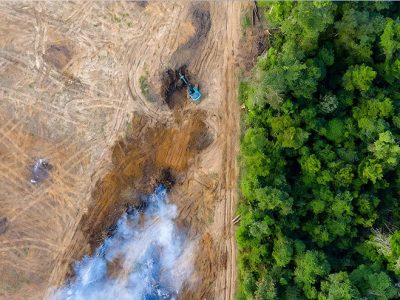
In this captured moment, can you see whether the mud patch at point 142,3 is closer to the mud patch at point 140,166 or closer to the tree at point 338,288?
the mud patch at point 140,166

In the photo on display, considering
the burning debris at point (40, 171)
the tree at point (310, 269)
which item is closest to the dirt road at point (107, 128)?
the burning debris at point (40, 171)

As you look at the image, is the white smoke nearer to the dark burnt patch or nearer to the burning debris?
the dark burnt patch

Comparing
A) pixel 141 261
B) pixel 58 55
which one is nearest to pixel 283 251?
pixel 141 261

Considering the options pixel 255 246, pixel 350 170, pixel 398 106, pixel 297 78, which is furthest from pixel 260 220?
pixel 398 106

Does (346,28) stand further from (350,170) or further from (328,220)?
(328,220)

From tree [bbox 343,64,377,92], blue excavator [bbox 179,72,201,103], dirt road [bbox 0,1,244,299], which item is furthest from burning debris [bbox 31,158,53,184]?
tree [bbox 343,64,377,92]

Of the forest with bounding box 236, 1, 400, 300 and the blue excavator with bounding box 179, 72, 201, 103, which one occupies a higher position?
the blue excavator with bounding box 179, 72, 201, 103
